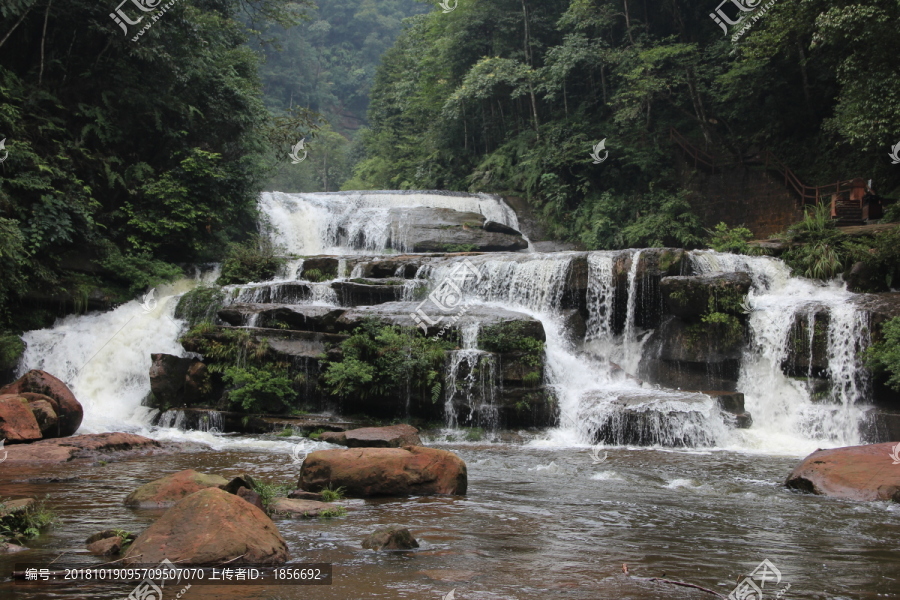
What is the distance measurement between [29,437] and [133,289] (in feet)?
25.3

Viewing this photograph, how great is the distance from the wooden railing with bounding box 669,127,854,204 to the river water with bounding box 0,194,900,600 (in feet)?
16.3

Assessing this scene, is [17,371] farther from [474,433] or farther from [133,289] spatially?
[474,433]

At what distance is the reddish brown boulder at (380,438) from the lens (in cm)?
957

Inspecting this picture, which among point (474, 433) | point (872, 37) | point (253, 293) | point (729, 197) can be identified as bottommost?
point (474, 433)

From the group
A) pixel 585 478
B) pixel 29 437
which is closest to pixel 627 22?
pixel 585 478

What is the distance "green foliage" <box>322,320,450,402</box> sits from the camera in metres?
12.8

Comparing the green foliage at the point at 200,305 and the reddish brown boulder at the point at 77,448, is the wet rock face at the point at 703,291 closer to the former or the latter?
the green foliage at the point at 200,305

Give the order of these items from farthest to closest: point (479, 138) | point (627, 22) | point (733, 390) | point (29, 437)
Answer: point (479, 138) < point (627, 22) < point (733, 390) < point (29, 437)

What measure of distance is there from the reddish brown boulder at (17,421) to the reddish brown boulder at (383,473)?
5533 mm

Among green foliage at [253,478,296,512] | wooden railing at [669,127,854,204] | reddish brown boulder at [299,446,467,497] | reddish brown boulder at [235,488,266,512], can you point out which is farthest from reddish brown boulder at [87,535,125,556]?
wooden railing at [669,127,854,204]

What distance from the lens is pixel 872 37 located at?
15.4 metres

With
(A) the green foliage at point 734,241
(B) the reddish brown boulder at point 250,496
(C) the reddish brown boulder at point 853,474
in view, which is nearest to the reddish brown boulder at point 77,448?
(B) the reddish brown boulder at point 250,496

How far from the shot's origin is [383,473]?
711 centimetres

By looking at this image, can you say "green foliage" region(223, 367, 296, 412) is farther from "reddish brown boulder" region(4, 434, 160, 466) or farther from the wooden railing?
the wooden railing
